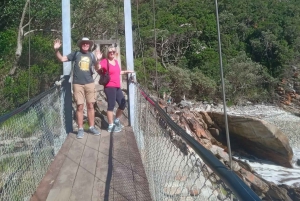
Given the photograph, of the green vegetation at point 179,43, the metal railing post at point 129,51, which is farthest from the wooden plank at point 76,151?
the green vegetation at point 179,43

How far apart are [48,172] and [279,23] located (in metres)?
26.9

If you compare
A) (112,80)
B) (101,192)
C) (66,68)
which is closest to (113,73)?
(112,80)

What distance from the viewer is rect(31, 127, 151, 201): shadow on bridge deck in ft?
7.55

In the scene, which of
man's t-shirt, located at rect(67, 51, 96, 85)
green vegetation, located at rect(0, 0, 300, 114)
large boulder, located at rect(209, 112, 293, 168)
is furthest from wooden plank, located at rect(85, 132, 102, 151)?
large boulder, located at rect(209, 112, 293, 168)

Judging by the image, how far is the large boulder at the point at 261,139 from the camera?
12.6 meters

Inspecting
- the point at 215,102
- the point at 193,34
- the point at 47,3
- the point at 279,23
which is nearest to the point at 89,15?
the point at 47,3

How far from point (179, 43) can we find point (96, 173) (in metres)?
20.0

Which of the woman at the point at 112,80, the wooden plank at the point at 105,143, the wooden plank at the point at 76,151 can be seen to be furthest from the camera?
the woman at the point at 112,80

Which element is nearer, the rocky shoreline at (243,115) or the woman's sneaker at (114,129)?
the woman's sneaker at (114,129)

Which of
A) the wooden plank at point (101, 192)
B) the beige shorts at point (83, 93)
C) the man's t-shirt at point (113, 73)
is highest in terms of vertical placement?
the man's t-shirt at point (113, 73)

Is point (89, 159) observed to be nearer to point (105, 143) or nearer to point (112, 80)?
point (105, 143)

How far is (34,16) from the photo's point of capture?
32.7ft

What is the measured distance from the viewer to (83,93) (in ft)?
11.4

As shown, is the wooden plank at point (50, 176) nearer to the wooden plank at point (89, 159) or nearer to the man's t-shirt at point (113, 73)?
the wooden plank at point (89, 159)
